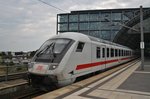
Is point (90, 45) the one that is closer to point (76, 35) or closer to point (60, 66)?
point (76, 35)

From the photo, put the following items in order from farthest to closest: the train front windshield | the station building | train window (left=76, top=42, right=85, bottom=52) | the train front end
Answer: the station building < train window (left=76, top=42, right=85, bottom=52) < the train front windshield < the train front end

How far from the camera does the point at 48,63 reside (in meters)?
9.95

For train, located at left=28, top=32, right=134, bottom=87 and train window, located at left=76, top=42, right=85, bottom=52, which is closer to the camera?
train, located at left=28, top=32, right=134, bottom=87

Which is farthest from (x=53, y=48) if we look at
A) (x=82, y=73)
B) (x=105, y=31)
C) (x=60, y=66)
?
(x=105, y=31)

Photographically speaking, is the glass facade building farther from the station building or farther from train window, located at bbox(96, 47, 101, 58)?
train window, located at bbox(96, 47, 101, 58)

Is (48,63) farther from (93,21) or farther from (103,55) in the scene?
(93,21)

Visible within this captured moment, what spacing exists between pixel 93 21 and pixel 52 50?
7217 centimetres

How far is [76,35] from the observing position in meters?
11.6

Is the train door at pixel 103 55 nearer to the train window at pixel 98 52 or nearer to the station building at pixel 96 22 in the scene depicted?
the train window at pixel 98 52

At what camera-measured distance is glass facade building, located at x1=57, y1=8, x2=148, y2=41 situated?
7862 cm

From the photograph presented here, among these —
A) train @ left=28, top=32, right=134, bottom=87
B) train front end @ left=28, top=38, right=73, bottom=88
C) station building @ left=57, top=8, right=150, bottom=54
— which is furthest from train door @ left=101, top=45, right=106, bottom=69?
station building @ left=57, top=8, right=150, bottom=54

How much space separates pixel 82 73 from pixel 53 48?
2220mm

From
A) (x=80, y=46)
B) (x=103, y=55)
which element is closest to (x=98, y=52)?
(x=103, y=55)

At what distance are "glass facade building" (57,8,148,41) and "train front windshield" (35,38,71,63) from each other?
65953 mm
